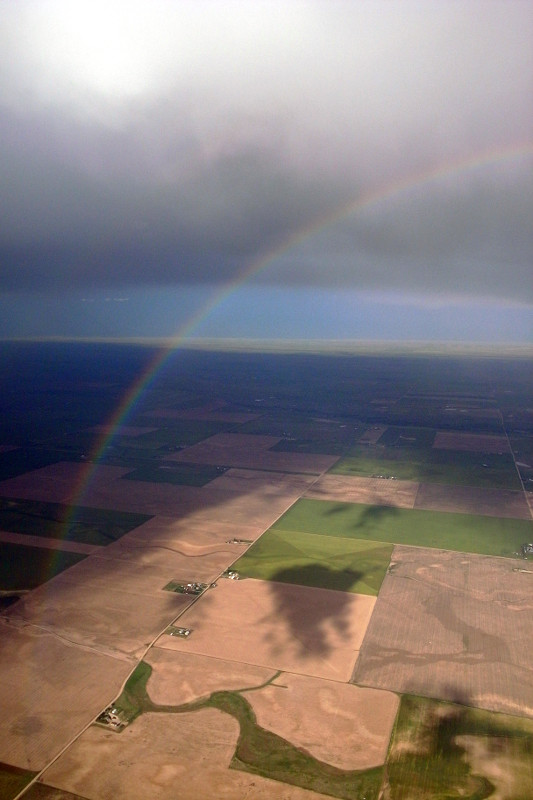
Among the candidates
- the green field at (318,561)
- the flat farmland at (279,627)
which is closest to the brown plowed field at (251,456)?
the green field at (318,561)

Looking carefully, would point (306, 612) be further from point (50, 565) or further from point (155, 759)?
point (50, 565)

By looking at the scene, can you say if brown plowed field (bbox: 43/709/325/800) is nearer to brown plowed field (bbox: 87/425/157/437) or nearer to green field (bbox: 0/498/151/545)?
green field (bbox: 0/498/151/545)

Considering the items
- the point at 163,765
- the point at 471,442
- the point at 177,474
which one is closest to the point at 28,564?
the point at 163,765

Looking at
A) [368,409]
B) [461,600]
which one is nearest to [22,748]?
[461,600]

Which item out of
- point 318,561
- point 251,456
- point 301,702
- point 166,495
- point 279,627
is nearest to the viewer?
point 301,702

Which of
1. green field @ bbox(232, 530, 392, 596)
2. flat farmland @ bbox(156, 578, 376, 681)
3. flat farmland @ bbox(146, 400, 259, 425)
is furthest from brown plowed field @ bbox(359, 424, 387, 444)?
flat farmland @ bbox(156, 578, 376, 681)

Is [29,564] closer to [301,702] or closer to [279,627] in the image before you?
[279,627]
